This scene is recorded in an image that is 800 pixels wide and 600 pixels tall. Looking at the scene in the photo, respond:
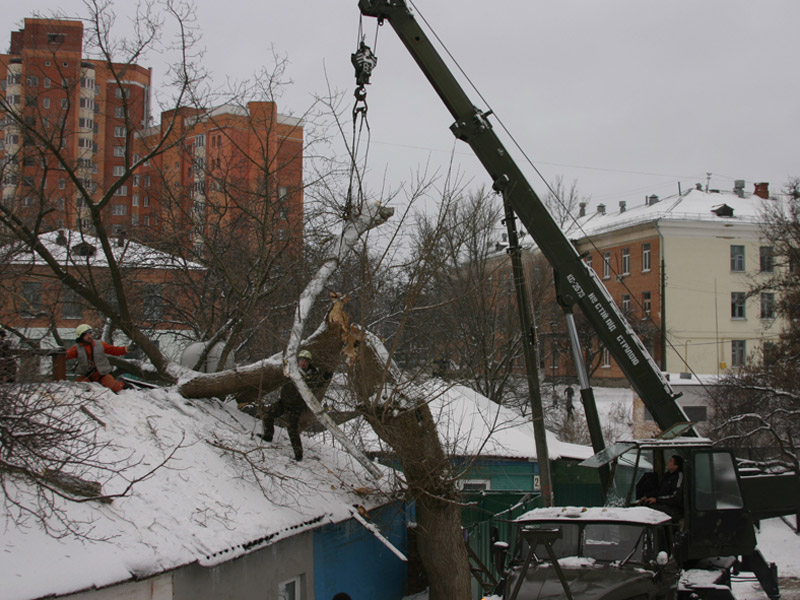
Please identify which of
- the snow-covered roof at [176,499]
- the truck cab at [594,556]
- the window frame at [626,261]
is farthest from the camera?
the window frame at [626,261]

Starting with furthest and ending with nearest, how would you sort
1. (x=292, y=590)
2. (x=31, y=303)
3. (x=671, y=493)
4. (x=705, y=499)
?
(x=31, y=303), (x=292, y=590), (x=671, y=493), (x=705, y=499)

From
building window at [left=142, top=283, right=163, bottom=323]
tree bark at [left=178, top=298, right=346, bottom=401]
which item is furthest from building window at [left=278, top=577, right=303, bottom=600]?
building window at [left=142, top=283, right=163, bottom=323]

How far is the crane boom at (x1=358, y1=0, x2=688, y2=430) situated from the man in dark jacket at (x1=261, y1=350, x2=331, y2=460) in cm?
379

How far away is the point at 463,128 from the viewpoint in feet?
42.5

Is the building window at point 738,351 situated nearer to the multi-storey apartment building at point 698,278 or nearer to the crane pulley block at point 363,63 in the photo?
the multi-storey apartment building at point 698,278

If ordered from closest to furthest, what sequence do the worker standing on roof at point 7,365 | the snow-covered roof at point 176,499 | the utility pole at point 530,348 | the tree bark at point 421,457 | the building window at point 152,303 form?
the snow-covered roof at point 176,499
the worker standing on roof at point 7,365
the tree bark at point 421,457
the utility pole at point 530,348
the building window at point 152,303

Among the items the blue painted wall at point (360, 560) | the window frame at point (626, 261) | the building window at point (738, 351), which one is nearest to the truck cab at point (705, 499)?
the blue painted wall at point (360, 560)

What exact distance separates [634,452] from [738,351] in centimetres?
4023

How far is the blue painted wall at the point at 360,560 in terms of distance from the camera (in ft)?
37.0

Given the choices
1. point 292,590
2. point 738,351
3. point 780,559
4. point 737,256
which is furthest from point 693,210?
point 292,590

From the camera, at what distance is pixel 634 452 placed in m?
11.0

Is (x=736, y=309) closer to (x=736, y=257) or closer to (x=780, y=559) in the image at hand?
(x=736, y=257)

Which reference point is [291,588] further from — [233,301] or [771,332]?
[771,332]

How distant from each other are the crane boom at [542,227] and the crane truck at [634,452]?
15 millimetres
